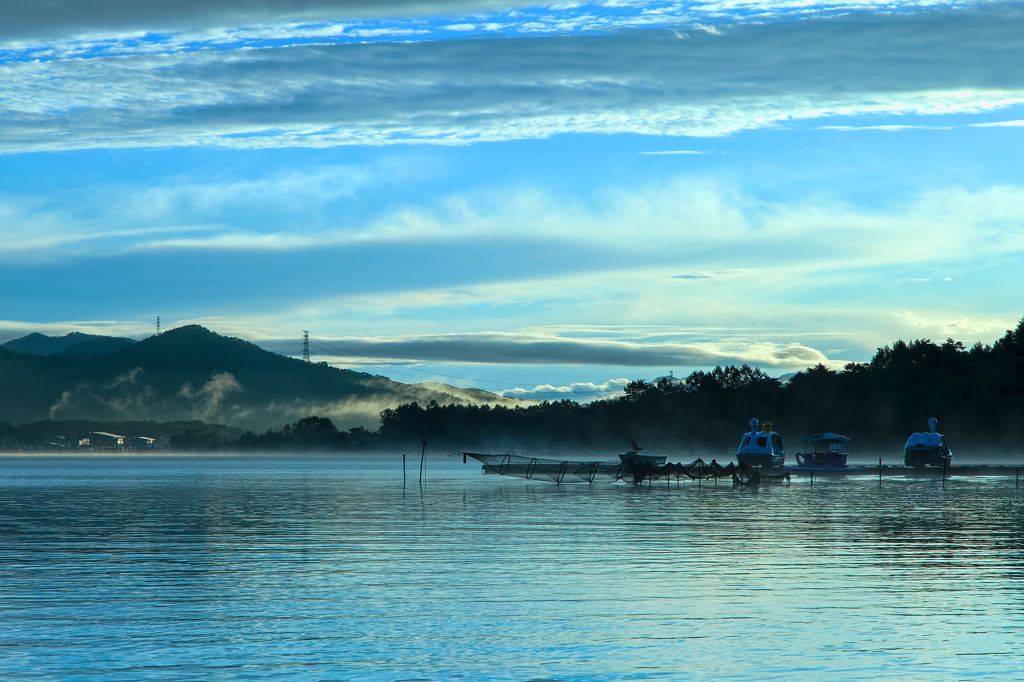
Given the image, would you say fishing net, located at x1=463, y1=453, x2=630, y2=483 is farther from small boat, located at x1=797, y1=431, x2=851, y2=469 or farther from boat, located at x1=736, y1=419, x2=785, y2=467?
small boat, located at x1=797, y1=431, x2=851, y2=469

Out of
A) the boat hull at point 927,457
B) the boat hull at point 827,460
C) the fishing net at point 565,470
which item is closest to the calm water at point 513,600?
the fishing net at point 565,470

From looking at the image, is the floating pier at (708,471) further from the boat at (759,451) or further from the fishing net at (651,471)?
the boat at (759,451)

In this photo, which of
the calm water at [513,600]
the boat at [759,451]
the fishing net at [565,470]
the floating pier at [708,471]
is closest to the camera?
the calm water at [513,600]

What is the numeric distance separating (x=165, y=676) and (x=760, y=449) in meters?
93.4

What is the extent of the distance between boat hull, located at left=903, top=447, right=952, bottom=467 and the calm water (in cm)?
6639

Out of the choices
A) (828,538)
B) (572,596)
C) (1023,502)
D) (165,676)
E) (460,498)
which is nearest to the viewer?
(165,676)

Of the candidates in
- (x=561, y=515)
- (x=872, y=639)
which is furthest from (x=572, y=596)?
(x=561, y=515)

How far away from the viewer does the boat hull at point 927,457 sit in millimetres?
111750

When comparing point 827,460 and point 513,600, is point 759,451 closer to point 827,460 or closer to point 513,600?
point 827,460

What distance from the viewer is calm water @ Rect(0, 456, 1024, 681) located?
18.0m

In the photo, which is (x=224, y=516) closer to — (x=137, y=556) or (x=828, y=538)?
(x=137, y=556)

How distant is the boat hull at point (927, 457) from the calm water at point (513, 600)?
2614 inches

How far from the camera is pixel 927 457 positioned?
4414 inches

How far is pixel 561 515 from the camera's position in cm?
5316
